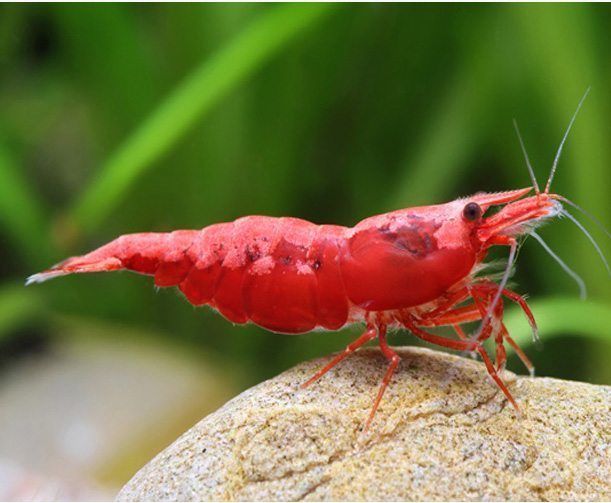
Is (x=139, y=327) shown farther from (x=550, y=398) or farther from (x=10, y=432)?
(x=550, y=398)

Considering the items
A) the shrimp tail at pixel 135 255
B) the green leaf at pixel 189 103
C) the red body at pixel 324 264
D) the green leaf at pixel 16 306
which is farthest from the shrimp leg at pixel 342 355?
the green leaf at pixel 16 306

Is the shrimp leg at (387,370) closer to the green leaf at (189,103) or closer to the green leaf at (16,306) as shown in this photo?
the green leaf at (189,103)

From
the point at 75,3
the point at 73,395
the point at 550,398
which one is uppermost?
the point at 75,3

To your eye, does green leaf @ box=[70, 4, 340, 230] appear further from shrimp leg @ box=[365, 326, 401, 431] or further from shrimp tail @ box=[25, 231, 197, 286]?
shrimp leg @ box=[365, 326, 401, 431]

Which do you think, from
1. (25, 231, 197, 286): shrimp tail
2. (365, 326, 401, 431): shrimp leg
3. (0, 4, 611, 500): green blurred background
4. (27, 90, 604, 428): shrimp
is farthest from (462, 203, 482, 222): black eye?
(0, 4, 611, 500): green blurred background

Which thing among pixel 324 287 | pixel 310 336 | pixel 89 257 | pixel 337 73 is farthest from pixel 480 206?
pixel 337 73

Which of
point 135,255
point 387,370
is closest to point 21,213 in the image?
point 135,255
